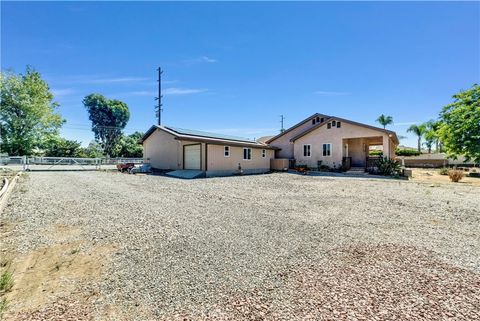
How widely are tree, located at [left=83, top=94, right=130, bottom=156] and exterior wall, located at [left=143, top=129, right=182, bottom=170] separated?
3368 centimetres

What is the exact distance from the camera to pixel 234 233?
16.9ft

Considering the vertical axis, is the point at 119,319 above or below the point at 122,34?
below

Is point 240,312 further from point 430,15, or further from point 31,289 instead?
point 430,15

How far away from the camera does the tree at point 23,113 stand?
→ 85.3 feet

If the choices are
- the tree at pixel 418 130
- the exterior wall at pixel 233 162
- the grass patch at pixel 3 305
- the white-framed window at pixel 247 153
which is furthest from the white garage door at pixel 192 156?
the tree at pixel 418 130

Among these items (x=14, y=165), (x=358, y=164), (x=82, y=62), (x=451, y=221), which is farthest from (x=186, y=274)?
(x=14, y=165)

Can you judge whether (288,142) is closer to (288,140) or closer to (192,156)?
(288,140)

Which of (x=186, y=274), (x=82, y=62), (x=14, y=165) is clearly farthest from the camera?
(x=14, y=165)

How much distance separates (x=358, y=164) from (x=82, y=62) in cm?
2663

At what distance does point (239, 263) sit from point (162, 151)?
62.4ft

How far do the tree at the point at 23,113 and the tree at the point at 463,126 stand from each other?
44.1m

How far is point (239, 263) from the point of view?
374cm

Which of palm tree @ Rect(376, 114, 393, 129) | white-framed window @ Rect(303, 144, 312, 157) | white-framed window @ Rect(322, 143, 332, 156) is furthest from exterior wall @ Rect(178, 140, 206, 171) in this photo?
palm tree @ Rect(376, 114, 393, 129)

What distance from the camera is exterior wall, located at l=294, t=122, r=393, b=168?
21506mm
